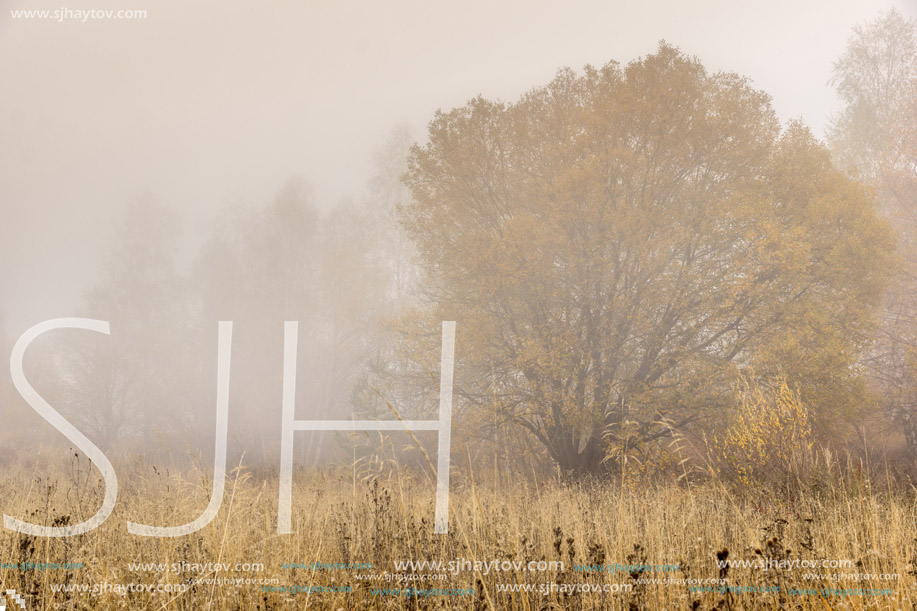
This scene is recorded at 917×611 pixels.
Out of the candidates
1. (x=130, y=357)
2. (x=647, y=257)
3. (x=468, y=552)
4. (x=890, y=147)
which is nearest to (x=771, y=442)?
(x=647, y=257)

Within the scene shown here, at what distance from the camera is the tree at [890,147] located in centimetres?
1223

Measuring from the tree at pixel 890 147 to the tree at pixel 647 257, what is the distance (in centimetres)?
484

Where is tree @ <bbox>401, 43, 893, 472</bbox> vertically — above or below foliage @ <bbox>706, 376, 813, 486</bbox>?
above

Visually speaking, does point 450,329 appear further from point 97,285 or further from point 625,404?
point 97,285

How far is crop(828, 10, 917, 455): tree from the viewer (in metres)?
12.2

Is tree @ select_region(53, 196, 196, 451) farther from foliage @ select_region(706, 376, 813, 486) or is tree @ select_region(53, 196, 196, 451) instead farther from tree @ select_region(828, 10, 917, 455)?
tree @ select_region(828, 10, 917, 455)

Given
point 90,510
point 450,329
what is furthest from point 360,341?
point 90,510

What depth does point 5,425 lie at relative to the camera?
2058 centimetres

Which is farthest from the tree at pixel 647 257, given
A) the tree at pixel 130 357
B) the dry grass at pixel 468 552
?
the tree at pixel 130 357

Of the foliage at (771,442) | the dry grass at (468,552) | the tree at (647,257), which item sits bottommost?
the dry grass at (468,552)

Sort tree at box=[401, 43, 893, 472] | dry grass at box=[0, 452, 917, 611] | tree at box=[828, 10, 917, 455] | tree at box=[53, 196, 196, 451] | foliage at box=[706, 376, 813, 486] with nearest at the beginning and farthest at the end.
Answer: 1. dry grass at box=[0, 452, 917, 611]
2. foliage at box=[706, 376, 813, 486]
3. tree at box=[401, 43, 893, 472]
4. tree at box=[828, 10, 917, 455]
5. tree at box=[53, 196, 196, 451]

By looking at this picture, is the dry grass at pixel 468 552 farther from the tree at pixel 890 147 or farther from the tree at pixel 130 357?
the tree at pixel 130 357

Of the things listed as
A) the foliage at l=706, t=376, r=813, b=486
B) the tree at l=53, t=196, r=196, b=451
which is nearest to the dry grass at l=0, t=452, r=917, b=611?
the foliage at l=706, t=376, r=813, b=486

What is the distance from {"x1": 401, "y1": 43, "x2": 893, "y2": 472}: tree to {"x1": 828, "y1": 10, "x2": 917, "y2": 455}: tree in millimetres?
4838
